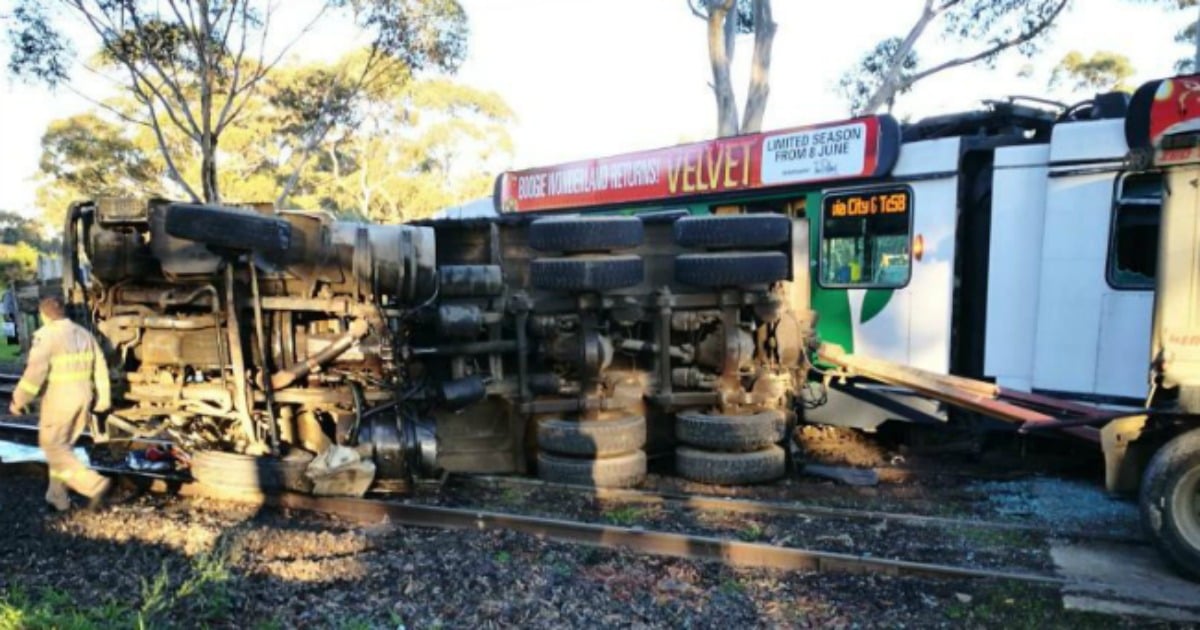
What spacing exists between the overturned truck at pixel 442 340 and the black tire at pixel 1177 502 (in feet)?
8.73

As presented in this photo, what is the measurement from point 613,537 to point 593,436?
128 centimetres

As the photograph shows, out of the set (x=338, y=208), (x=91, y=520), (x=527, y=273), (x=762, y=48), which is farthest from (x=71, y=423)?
(x=338, y=208)

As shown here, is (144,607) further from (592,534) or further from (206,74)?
(206,74)

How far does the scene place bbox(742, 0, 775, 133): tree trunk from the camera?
18.5 meters

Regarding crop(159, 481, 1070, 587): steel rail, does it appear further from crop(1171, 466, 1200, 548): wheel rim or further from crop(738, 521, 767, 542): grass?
crop(1171, 466, 1200, 548): wheel rim

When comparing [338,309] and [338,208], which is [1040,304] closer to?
[338,309]

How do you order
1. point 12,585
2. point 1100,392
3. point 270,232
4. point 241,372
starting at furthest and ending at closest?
point 1100,392 < point 241,372 < point 270,232 < point 12,585

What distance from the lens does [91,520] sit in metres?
5.12

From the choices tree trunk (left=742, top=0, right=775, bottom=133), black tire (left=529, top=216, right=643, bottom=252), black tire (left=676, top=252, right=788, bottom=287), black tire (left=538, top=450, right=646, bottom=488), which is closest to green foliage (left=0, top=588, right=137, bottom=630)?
black tire (left=538, top=450, right=646, bottom=488)

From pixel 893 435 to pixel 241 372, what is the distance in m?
6.35

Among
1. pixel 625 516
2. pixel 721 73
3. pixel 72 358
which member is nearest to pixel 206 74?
pixel 721 73

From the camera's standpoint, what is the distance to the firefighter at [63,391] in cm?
546

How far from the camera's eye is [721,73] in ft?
60.5

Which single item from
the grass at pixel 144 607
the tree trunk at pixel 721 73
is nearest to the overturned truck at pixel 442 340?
the grass at pixel 144 607
